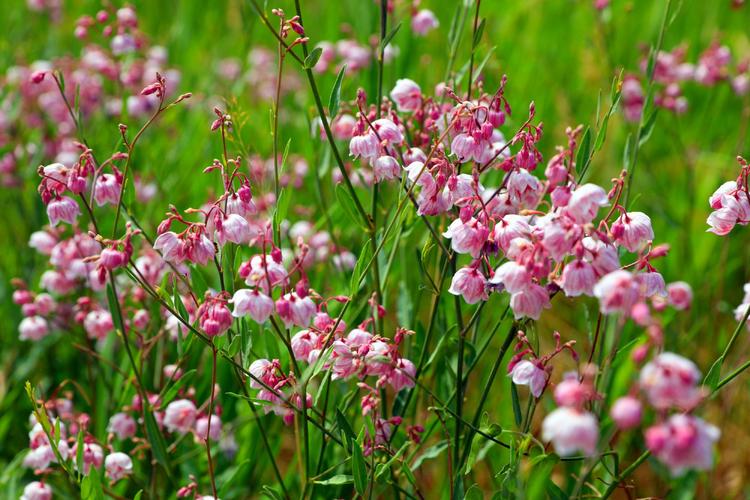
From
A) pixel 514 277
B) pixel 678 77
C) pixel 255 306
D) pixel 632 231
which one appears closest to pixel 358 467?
pixel 255 306

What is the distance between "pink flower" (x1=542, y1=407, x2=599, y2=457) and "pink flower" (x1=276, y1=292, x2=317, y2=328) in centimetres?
72

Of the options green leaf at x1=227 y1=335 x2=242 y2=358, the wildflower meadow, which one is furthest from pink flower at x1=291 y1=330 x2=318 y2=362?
green leaf at x1=227 y1=335 x2=242 y2=358

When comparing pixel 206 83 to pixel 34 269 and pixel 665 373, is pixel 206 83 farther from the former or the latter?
pixel 665 373

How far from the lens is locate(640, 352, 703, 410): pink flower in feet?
3.24

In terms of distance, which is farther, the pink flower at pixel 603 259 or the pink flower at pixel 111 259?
the pink flower at pixel 111 259

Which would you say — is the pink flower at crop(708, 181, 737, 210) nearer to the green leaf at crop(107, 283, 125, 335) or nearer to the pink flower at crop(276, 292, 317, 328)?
the pink flower at crop(276, 292, 317, 328)

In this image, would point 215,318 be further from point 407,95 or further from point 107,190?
point 407,95

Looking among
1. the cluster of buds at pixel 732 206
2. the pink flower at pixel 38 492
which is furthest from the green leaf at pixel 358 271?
the pink flower at pixel 38 492

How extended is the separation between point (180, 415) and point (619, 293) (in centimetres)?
135

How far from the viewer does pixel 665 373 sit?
998 millimetres

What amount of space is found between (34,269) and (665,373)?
2691mm

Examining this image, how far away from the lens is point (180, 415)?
2123 millimetres

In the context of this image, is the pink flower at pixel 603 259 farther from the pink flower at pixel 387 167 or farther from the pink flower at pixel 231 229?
the pink flower at pixel 231 229

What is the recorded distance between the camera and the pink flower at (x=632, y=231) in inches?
62.9
